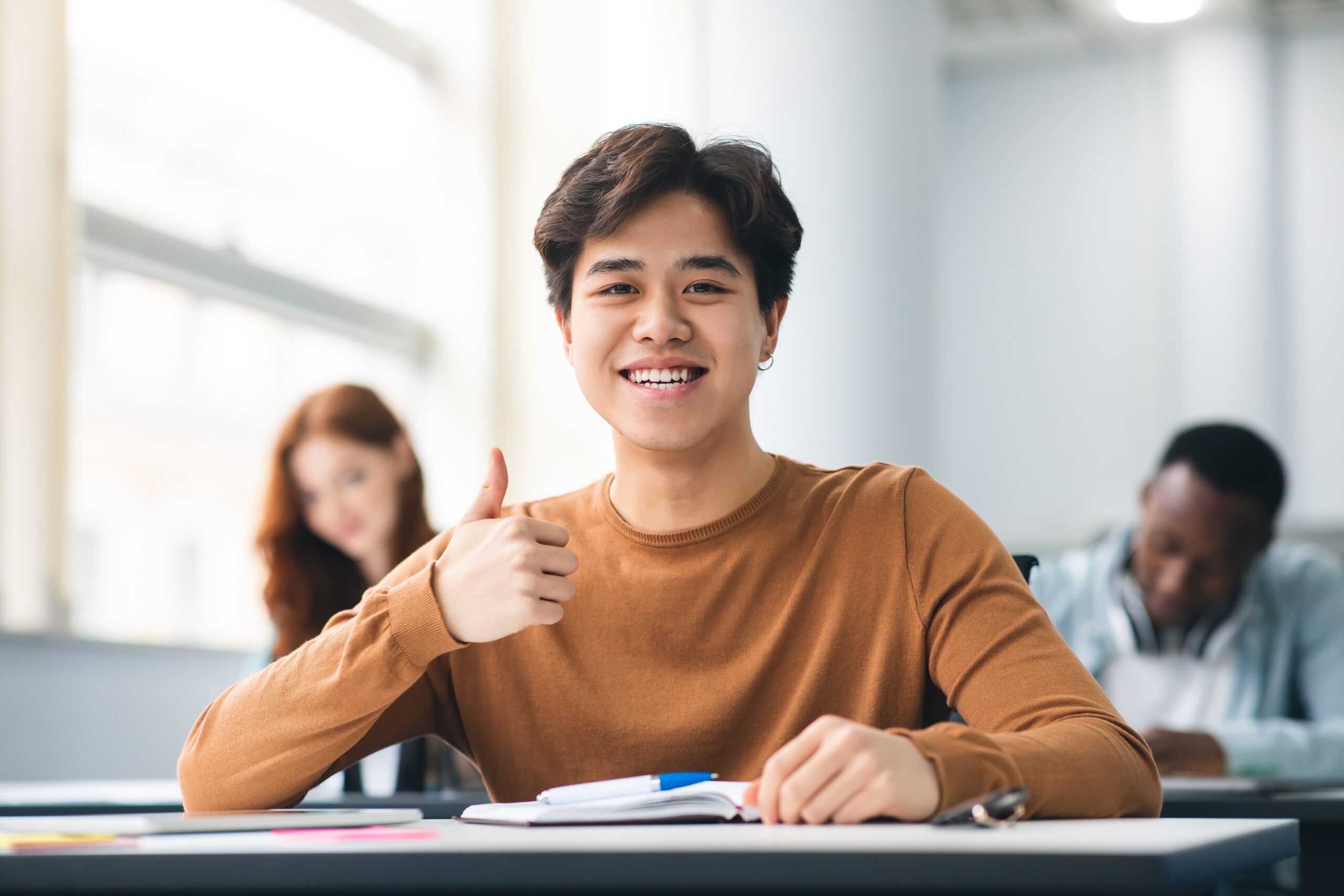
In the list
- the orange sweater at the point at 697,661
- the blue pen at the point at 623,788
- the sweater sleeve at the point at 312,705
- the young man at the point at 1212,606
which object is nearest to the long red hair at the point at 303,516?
the young man at the point at 1212,606

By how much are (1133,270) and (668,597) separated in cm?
477

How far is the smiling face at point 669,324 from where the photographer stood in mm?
1493

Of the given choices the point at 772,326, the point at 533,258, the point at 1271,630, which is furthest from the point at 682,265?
the point at 533,258

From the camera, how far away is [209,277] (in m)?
4.06

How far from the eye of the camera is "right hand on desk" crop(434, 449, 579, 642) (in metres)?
1.26

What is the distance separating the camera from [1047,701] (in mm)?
1261

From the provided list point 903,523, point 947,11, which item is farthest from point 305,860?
point 947,11

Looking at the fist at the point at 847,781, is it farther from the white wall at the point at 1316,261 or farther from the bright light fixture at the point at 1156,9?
the white wall at the point at 1316,261

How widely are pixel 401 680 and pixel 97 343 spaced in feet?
8.88

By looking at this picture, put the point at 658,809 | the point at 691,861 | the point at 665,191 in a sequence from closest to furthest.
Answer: the point at 691,861 < the point at 658,809 < the point at 665,191

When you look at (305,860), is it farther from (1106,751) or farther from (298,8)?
(298,8)

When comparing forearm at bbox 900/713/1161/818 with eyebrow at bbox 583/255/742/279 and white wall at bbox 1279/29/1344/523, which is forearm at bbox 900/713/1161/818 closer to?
eyebrow at bbox 583/255/742/279

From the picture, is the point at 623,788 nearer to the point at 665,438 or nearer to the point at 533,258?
the point at 665,438

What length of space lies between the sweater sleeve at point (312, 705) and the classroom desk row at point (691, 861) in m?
0.34
